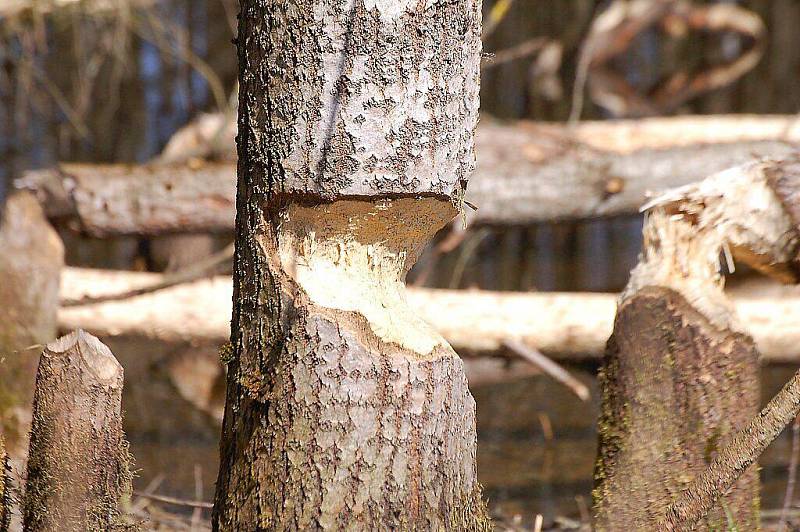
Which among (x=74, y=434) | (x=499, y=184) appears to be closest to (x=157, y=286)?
(x=499, y=184)

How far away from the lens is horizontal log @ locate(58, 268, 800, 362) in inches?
119

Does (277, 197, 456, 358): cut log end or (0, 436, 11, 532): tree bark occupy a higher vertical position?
(277, 197, 456, 358): cut log end

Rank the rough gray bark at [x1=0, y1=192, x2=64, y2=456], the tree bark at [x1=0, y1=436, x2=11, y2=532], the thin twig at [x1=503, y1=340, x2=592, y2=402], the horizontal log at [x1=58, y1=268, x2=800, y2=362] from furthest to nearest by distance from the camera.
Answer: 1. the horizontal log at [x1=58, y1=268, x2=800, y2=362]
2. the thin twig at [x1=503, y1=340, x2=592, y2=402]
3. the rough gray bark at [x1=0, y1=192, x2=64, y2=456]
4. the tree bark at [x1=0, y1=436, x2=11, y2=532]

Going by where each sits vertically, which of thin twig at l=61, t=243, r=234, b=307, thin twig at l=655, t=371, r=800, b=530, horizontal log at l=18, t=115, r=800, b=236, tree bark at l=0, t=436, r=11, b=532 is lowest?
tree bark at l=0, t=436, r=11, b=532

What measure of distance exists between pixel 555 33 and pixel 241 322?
4196 mm

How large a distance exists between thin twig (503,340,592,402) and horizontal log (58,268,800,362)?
46 millimetres

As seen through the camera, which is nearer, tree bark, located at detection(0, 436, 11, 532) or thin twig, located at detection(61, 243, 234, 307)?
tree bark, located at detection(0, 436, 11, 532)

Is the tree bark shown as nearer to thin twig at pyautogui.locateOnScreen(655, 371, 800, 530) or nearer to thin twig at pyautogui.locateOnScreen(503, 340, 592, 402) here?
thin twig at pyautogui.locateOnScreen(655, 371, 800, 530)

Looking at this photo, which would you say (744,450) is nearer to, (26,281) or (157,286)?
(157,286)

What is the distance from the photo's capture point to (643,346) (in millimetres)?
1689

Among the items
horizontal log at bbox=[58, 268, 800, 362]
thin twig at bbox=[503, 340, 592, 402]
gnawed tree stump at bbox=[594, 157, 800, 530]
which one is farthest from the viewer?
horizontal log at bbox=[58, 268, 800, 362]

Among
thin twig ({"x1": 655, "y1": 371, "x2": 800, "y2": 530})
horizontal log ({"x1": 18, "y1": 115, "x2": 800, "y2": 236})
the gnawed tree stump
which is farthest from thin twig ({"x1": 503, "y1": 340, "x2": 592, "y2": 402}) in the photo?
thin twig ({"x1": 655, "y1": 371, "x2": 800, "y2": 530})

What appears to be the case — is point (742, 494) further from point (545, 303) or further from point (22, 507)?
point (545, 303)

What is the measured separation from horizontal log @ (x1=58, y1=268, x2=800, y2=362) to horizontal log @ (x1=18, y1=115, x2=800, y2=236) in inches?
10.1
